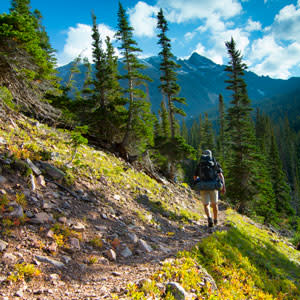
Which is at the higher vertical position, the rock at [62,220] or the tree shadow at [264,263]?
the rock at [62,220]

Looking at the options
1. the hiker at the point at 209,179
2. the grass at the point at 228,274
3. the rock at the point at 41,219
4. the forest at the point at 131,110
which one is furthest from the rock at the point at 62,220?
the forest at the point at 131,110

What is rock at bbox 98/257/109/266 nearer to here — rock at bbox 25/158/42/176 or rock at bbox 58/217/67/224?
rock at bbox 58/217/67/224

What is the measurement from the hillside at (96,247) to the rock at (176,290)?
16 millimetres

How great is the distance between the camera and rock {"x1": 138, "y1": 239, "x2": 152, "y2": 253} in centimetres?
489

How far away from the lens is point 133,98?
15711mm

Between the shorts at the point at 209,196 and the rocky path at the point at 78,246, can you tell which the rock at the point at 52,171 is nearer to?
the rocky path at the point at 78,246

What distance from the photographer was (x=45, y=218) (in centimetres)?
422

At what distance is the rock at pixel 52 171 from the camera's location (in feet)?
19.9

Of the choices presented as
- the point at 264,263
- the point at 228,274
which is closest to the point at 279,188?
the point at 264,263

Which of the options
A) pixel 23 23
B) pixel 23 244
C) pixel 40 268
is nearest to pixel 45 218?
pixel 23 244

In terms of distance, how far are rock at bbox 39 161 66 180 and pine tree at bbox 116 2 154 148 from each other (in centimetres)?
896

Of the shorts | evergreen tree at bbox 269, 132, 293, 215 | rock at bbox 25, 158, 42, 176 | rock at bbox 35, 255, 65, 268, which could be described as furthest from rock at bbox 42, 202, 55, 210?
evergreen tree at bbox 269, 132, 293, 215

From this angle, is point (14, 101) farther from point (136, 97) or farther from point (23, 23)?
point (136, 97)

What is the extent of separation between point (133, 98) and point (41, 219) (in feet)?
42.3
